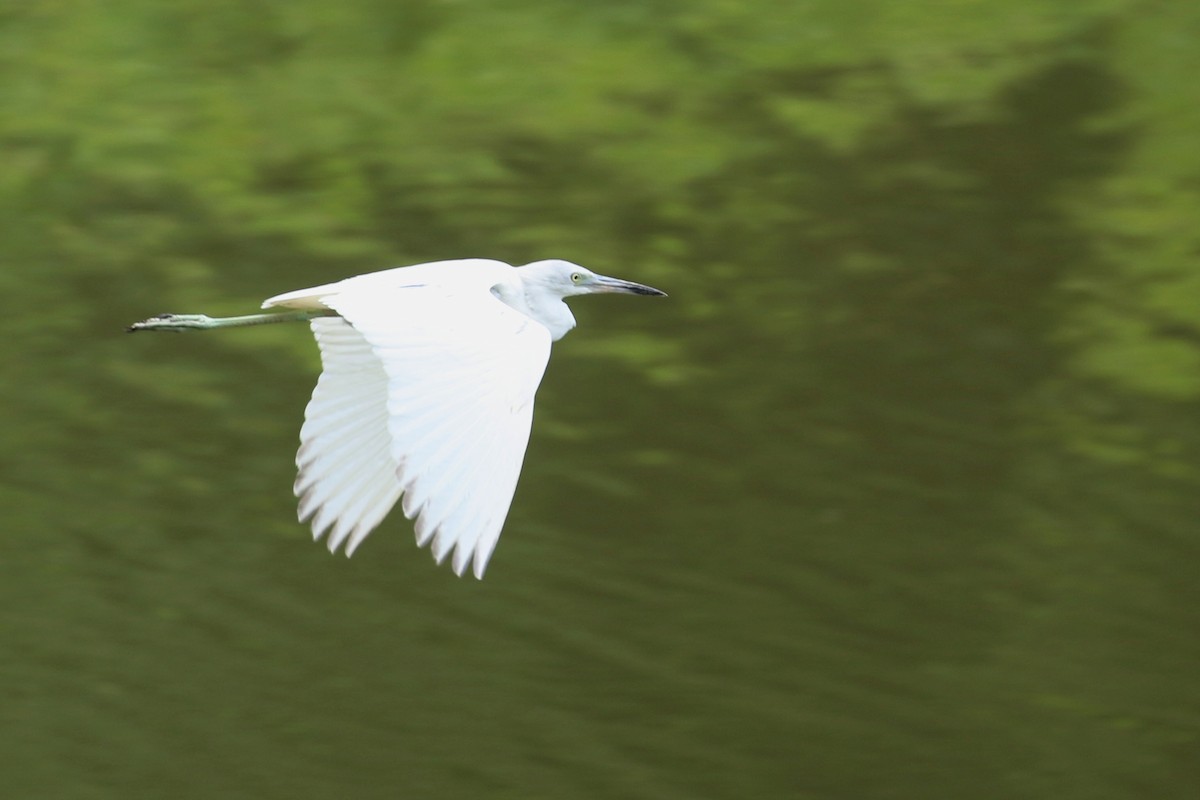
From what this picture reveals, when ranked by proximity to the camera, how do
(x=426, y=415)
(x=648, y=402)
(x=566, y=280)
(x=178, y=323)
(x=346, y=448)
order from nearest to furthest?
(x=426, y=415) < (x=346, y=448) < (x=566, y=280) < (x=178, y=323) < (x=648, y=402)

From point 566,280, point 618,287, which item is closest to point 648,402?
point 618,287

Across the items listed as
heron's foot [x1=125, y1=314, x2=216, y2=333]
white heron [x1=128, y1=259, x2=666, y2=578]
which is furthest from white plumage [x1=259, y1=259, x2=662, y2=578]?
heron's foot [x1=125, y1=314, x2=216, y2=333]

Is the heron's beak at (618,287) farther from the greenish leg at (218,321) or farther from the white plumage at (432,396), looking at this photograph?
the greenish leg at (218,321)

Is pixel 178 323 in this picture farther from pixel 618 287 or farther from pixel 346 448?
pixel 618 287

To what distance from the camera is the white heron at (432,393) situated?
139 inches

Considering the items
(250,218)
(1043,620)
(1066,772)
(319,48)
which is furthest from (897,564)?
(319,48)

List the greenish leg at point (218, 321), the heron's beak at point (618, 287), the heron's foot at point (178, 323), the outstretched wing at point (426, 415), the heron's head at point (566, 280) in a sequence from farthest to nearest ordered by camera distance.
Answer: the heron's foot at point (178, 323)
the heron's beak at point (618, 287)
the heron's head at point (566, 280)
the greenish leg at point (218, 321)
the outstretched wing at point (426, 415)

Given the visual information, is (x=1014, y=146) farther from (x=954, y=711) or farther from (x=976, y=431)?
(x=954, y=711)

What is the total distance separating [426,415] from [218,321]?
1951 millimetres

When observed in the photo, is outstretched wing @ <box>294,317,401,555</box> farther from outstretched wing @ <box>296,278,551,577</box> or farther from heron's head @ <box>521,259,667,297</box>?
heron's head @ <box>521,259,667,297</box>

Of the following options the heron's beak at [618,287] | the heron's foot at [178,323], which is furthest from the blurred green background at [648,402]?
the heron's beak at [618,287]

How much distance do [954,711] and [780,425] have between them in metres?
1.53

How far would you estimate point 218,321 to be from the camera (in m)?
5.43

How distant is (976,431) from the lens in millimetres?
6766
